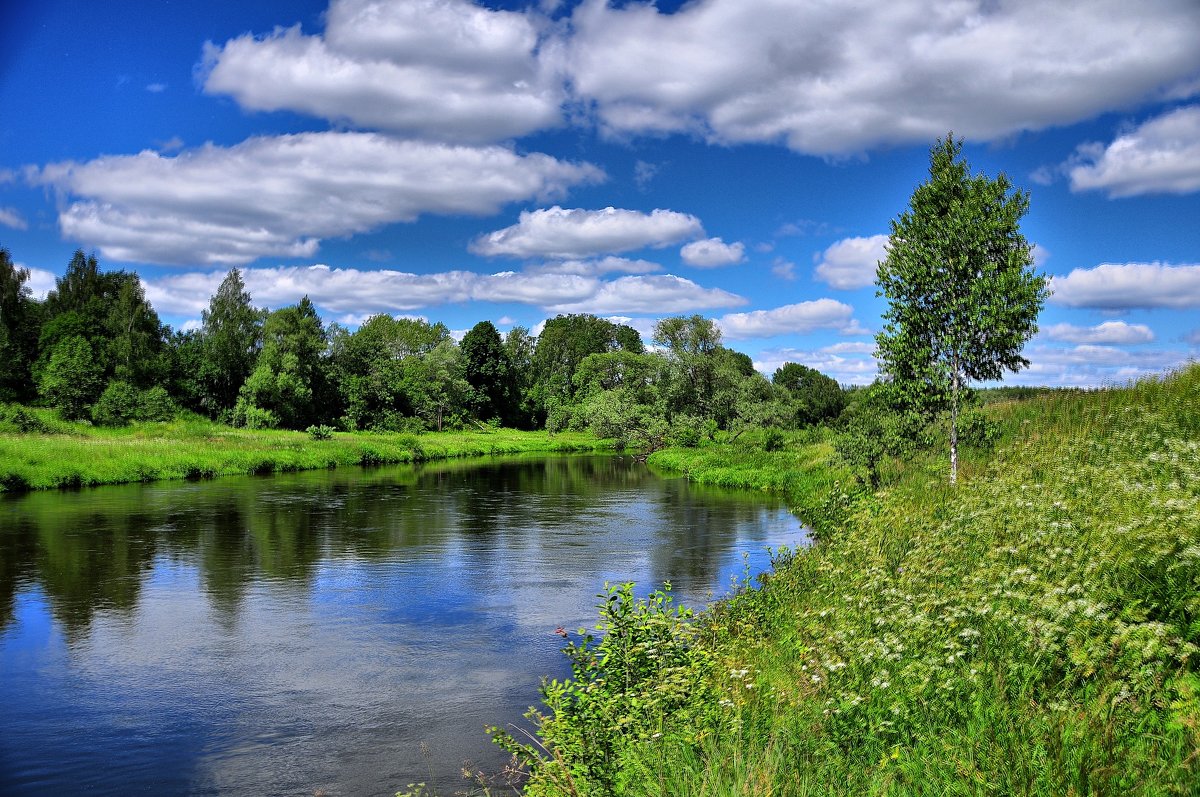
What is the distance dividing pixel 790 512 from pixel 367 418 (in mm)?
56209

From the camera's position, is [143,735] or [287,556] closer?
[143,735]

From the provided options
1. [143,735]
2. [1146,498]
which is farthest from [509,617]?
[1146,498]

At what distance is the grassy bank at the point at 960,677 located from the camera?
15.3ft

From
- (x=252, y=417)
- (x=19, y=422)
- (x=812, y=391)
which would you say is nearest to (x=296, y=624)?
(x=19, y=422)

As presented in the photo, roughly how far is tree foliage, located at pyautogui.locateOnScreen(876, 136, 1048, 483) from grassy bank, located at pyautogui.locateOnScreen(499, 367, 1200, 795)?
956cm

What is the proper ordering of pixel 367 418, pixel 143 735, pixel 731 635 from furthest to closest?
1. pixel 367 418
2. pixel 731 635
3. pixel 143 735

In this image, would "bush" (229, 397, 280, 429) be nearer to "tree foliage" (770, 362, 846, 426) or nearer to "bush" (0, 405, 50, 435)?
"bush" (0, 405, 50, 435)

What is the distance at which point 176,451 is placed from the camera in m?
42.8

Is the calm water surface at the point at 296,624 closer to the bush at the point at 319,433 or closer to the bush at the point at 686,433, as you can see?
the bush at the point at 686,433

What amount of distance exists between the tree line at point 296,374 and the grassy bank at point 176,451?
5860mm

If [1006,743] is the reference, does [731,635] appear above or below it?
below

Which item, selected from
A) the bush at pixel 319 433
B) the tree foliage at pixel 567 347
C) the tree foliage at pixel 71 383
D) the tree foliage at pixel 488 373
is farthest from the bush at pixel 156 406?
the tree foliage at pixel 567 347

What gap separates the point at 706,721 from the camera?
6754mm

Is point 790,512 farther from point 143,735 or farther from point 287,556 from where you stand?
point 143,735
